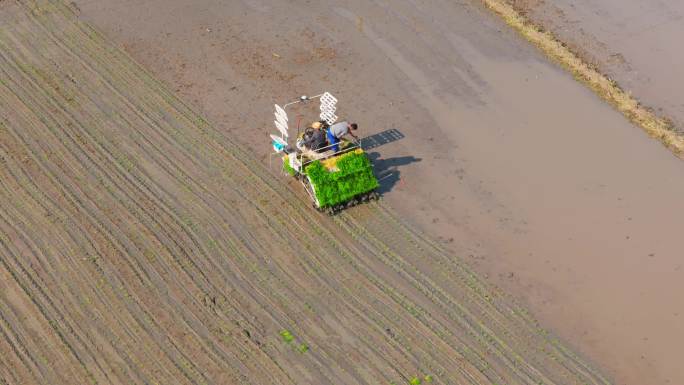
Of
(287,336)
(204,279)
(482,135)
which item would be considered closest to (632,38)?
(482,135)

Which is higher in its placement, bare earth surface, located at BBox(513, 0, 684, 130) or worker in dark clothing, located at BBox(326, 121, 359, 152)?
bare earth surface, located at BBox(513, 0, 684, 130)

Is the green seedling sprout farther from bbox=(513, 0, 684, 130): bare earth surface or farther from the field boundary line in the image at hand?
bbox=(513, 0, 684, 130): bare earth surface

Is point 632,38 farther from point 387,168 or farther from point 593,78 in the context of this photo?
point 387,168

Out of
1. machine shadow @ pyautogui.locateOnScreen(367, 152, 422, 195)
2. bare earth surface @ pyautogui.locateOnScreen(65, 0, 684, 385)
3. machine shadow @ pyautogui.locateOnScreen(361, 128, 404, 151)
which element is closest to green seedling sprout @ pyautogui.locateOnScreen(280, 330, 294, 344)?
bare earth surface @ pyautogui.locateOnScreen(65, 0, 684, 385)

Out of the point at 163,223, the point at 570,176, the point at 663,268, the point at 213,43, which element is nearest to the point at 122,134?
the point at 163,223

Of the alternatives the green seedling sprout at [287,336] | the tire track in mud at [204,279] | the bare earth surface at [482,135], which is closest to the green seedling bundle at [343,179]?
the tire track in mud at [204,279]

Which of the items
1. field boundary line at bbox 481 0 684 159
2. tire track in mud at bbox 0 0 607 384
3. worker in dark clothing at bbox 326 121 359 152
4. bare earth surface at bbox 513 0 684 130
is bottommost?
tire track in mud at bbox 0 0 607 384

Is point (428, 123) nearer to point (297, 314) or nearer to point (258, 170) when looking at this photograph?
point (258, 170)
